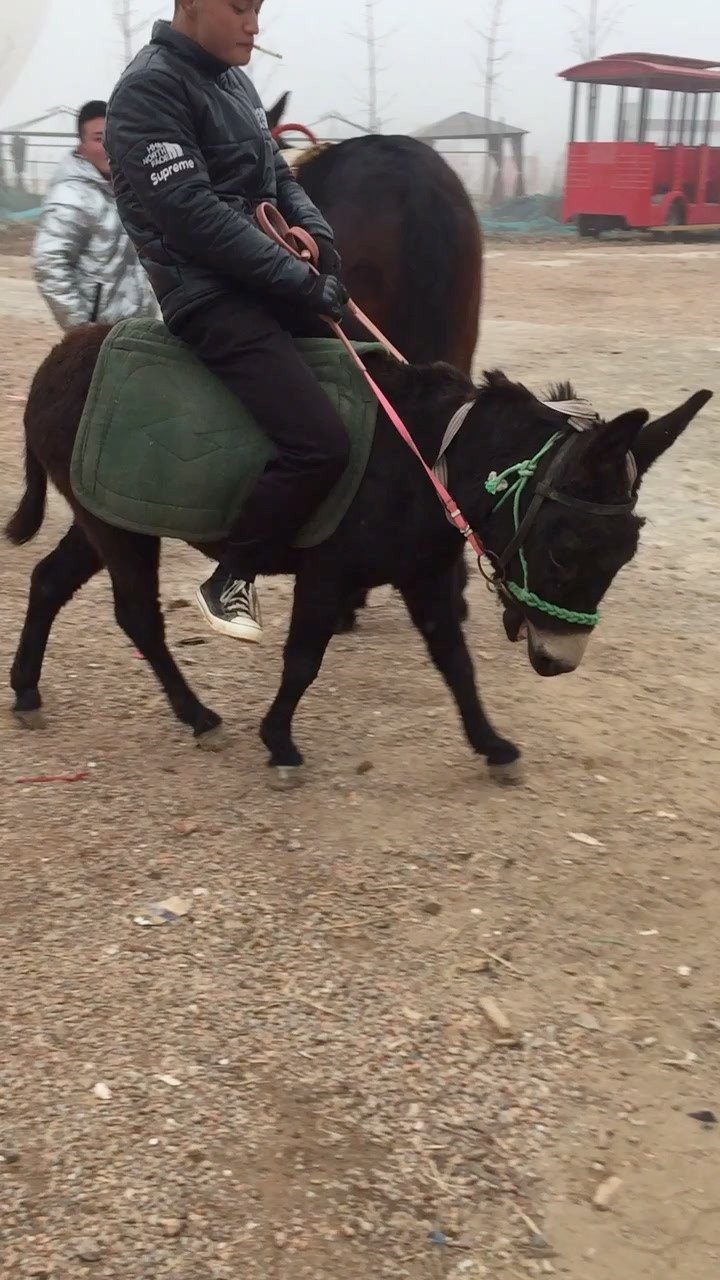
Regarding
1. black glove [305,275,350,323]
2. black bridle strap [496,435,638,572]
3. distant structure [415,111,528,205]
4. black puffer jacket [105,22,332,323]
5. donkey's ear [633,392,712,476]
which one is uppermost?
black puffer jacket [105,22,332,323]

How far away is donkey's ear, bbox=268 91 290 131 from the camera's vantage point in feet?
17.5

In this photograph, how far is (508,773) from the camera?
3787mm

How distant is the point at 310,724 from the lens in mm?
4211

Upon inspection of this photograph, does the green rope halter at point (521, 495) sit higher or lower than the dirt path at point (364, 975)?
higher

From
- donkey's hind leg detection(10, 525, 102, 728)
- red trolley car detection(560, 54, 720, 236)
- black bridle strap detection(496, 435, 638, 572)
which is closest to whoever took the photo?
black bridle strap detection(496, 435, 638, 572)

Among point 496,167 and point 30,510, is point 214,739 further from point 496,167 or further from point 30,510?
point 496,167

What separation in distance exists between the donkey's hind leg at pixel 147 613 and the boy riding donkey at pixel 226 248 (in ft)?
1.26

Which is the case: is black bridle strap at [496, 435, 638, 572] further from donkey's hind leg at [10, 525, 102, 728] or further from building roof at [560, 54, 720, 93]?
building roof at [560, 54, 720, 93]

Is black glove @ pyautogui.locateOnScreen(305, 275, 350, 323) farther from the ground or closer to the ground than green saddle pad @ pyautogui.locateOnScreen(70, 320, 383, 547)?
farther from the ground

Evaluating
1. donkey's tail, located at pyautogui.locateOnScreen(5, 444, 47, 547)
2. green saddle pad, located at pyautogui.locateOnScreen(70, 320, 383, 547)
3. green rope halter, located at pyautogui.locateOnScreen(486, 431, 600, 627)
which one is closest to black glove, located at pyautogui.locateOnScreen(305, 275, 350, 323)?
green saddle pad, located at pyautogui.locateOnScreen(70, 320, 383, 547)

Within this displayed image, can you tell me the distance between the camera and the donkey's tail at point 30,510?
13.4 feet

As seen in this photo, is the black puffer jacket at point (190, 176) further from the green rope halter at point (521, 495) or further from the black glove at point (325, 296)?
the green rope halter at point (521, 495)

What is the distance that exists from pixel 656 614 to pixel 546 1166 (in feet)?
10.5

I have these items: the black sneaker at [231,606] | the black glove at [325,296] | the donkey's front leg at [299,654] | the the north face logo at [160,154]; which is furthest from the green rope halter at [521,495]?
the the north face logo at [160,154]
